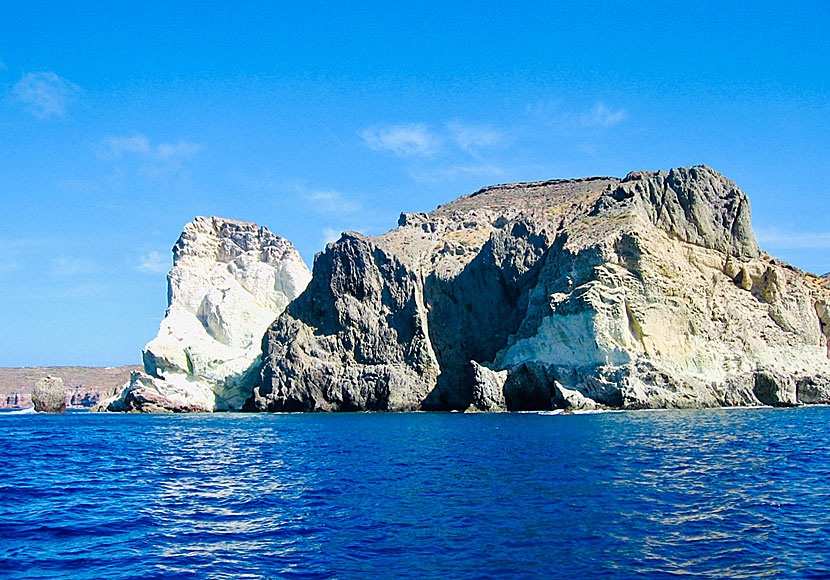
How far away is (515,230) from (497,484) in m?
66.4

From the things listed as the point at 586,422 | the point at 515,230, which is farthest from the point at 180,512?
the point at 515,230

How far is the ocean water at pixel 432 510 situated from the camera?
13.4m

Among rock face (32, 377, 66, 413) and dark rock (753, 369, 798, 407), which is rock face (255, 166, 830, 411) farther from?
rock face (32, 377, 66, 413)

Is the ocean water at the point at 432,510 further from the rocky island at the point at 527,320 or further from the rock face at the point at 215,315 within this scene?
the rock face at the point at 215,315

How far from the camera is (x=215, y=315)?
96.9m

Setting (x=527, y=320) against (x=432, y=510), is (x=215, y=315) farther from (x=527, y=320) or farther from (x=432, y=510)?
(x=432, y=510)

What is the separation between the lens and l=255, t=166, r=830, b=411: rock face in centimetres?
6450

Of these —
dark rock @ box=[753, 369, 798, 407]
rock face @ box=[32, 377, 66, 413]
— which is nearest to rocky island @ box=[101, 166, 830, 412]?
dark rock @ box=[753, 369, 798, 407]

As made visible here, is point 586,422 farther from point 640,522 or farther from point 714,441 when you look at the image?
point 640,522

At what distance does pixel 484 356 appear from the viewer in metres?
82.5

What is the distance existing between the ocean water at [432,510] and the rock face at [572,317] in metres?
29.5

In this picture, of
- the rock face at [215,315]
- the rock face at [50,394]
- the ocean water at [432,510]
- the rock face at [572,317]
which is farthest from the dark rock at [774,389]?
the rock face at [50,394]

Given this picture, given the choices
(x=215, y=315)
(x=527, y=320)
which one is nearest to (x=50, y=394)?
(x=215, y=315)

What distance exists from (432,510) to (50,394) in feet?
325
